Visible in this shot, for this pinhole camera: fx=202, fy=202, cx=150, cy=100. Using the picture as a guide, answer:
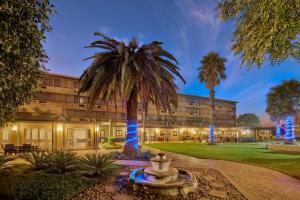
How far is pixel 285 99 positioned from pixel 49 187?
46.2 m

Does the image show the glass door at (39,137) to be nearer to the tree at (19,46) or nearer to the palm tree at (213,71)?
the tree at (19,46)

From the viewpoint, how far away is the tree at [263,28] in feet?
22.5

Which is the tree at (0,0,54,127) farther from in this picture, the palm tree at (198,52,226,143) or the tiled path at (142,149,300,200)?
the palm tree at (198,52,226,143)

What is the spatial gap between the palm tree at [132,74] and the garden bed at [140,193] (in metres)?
6.23

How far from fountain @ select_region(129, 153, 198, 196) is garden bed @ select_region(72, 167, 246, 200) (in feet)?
0.63

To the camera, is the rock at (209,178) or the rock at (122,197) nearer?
the rock at (122,197)

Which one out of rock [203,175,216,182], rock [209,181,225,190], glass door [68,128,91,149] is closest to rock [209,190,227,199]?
rock [209,181,225,190]

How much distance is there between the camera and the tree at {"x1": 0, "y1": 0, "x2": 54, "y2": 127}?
214 inches

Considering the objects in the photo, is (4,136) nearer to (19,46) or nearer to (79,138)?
(79,138)

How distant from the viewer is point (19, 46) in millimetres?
6051

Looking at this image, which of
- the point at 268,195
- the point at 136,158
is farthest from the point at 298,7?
the point at 136,158

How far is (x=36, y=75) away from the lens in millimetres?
7602

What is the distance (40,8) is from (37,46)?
1199 mm

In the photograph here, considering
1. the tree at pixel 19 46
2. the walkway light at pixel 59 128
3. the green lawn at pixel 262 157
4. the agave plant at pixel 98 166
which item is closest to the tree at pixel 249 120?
the green lawn at pixel 262 157
